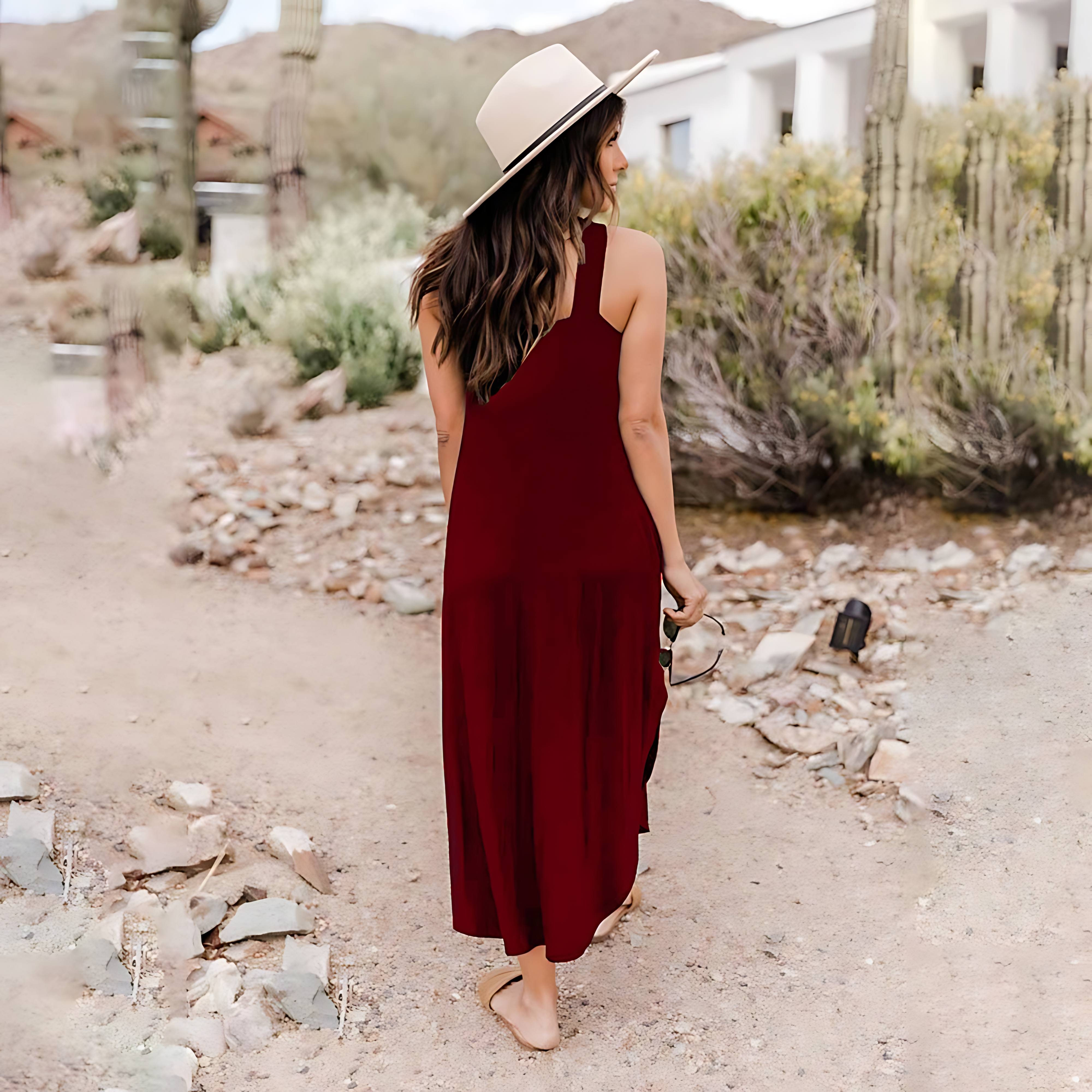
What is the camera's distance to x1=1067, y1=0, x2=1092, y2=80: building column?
16.5 ft

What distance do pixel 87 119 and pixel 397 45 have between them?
2.17 metres

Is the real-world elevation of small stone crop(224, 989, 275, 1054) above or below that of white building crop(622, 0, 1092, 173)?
below

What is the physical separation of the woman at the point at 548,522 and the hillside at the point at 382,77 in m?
6.18

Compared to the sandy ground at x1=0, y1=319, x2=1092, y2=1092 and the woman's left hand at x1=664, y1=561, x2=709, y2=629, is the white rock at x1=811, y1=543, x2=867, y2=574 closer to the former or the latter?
the sandy ground at x1=0, y1=319, x2=1092, y2=1092

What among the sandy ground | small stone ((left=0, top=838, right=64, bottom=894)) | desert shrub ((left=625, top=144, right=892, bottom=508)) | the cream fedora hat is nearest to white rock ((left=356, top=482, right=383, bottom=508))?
the sandy ground

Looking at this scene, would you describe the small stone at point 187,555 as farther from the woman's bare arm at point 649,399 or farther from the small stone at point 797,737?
the woman's bare arm at point 649,399

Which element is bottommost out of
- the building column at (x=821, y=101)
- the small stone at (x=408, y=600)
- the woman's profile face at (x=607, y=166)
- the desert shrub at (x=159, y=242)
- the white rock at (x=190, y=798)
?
the white rock at (x=190, y=798)

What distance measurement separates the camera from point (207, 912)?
2.63 metres

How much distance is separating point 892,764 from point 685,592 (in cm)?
151

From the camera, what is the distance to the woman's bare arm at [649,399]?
1945 mm

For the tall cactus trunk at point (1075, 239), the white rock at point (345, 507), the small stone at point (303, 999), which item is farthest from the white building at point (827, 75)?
the small stone at point (303, 999)

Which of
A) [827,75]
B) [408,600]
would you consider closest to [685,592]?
[408,600]

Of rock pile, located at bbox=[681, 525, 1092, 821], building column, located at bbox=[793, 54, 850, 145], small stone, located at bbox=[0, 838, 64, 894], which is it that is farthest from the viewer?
building column, located at bbox=[793, 54, 850, 145]

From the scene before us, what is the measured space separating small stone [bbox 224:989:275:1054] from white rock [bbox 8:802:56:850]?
2.61ft
